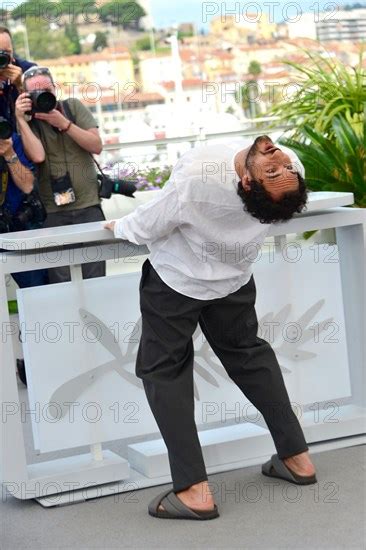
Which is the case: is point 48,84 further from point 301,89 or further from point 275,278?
point 301,89

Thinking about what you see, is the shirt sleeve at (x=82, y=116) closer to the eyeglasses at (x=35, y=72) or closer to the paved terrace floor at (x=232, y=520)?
the eyeglasses at (x=35, y=72)

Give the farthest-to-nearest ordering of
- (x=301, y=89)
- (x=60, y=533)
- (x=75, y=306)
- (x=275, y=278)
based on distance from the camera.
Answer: (x=301, y=89) < (x=275, y=278) < (x=75, y=306) < (x=60, y=533)

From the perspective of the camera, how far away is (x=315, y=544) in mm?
2969

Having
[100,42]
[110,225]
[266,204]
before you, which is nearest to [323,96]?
[110,225]

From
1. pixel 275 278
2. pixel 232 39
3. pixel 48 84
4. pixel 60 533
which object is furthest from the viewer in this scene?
pixel 232 39

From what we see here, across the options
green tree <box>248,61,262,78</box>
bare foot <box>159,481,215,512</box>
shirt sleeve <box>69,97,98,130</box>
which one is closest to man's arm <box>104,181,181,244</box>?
bare foot <box>159,481,215,512</box>

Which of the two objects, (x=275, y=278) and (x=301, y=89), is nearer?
(x=275, y=278)

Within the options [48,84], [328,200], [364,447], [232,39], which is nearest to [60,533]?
[364,447]

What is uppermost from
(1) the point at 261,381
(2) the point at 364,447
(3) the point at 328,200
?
(3) the point at 328,200

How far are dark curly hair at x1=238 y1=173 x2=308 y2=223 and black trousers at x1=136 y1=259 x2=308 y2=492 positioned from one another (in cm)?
40

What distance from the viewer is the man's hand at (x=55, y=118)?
14.3 ft

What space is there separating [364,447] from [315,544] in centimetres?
91

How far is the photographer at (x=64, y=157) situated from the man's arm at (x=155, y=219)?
1056 millimetres

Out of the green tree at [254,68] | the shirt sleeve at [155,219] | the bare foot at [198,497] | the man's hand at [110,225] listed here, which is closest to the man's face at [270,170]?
the shirt sleeve at [155,219]
